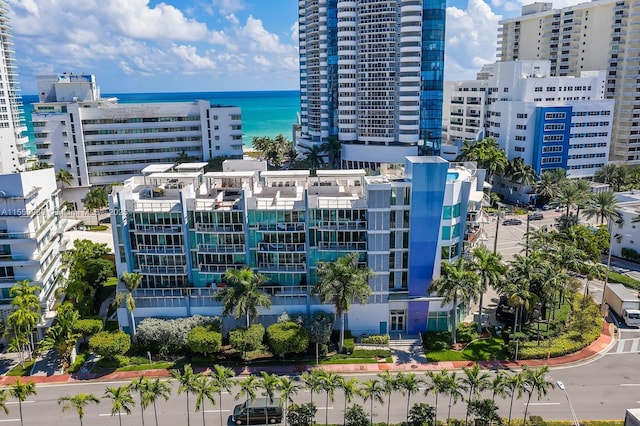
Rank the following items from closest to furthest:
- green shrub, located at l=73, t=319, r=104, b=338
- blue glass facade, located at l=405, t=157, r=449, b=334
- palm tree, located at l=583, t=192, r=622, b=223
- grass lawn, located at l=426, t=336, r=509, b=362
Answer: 1. green shrub, located at l=73, t=319, r=104, b=338
2. grass lawn, located at l=426, t=336, r=509, b=362
3. blue glass facade, located at l=405, t=157, r=449, b=334
4. palm tree, located at l=583, t=192, r=622, b=223

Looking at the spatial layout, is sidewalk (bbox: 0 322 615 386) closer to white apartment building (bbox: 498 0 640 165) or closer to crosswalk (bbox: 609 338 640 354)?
crosswalk (bbox: 609 338 640 354)

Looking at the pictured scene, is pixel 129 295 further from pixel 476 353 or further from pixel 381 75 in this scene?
pixel 381 75

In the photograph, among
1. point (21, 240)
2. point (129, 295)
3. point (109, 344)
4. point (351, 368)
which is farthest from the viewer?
point (21, 240)

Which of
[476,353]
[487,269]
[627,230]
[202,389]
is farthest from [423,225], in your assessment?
[627,230]

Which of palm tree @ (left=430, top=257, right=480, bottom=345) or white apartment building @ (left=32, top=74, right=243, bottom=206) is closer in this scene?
palm tree @ (left=430, top=257, right=480, bottom=345)

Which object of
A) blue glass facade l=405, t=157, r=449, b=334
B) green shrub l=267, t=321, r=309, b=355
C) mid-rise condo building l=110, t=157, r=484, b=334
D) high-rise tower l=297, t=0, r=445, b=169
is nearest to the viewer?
green shrub l=267, t=321, r=309, b=355

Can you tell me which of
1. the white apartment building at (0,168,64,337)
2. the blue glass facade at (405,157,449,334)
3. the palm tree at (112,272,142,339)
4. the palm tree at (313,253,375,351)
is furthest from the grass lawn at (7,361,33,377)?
the blue glass facade at (405,157,449,334)

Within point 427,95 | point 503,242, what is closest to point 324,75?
point 427,95
